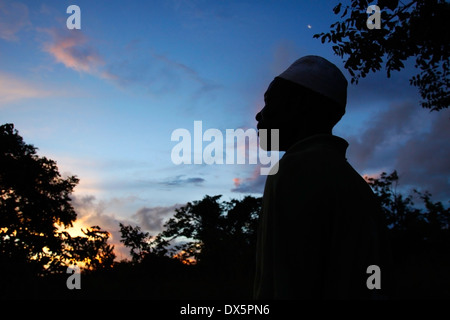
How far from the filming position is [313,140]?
1.48 m

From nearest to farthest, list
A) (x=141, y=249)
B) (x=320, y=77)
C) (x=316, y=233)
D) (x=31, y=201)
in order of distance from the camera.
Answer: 1. (x=316, y=233)
2. (x=320, y=77)
3. (x=141, y=249)
4. (x=31, y=201)

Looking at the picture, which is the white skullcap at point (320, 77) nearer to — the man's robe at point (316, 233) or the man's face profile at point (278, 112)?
the man's face profile at point (278, 112)

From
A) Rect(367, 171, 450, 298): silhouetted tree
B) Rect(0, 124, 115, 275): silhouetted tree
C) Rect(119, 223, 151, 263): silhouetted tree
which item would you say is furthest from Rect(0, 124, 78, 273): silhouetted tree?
Rect(367, 171, 450, 298): silhouetted tree

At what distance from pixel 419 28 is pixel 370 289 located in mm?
7364

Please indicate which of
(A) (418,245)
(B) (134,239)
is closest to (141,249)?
(B) (134,239)

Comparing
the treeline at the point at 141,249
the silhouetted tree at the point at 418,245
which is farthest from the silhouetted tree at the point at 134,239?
the silhouetted tree at the point at 418,245

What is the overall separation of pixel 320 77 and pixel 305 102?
129mm

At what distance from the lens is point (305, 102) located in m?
1.63

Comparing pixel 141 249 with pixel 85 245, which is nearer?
pixel 141 249

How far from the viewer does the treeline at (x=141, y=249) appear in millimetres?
9703

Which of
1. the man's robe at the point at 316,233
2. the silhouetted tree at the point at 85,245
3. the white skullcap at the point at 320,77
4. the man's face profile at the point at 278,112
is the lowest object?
the silhouetted tree at the point at 85,245

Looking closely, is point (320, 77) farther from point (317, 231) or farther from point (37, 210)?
point (37, 210)

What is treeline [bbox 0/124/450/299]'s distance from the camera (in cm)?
970
